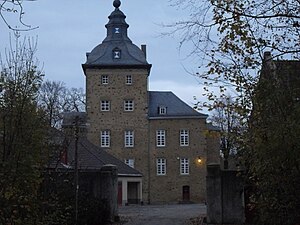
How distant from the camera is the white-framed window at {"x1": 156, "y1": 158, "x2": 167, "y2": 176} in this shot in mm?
65062

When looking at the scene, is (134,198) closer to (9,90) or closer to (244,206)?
(244,206)

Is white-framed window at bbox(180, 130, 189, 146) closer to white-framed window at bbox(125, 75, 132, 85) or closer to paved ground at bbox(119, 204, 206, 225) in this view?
white-framed window at bbox(125, 75, 132, 85)

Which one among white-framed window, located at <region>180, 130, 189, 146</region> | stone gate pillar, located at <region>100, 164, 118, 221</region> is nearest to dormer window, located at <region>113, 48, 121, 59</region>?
white-framed window, located at <region>180, 130, 189, 146</region>

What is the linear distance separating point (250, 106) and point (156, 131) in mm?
51390

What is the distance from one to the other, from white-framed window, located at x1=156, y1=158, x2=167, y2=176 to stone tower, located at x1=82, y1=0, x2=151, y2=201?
1.25m

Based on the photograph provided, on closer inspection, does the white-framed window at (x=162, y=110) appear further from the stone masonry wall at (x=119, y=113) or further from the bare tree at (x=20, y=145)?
the bare tree at (x=20, y=145)

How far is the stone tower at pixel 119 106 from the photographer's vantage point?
6462 cm

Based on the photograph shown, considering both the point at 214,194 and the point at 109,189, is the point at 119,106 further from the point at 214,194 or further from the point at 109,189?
the point at 214,194

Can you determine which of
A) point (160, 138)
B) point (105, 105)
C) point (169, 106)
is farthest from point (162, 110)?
point (105, 105)

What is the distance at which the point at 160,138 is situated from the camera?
65500 millimetres

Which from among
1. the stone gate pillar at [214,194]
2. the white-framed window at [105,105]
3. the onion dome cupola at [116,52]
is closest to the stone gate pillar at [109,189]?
the stone gate pillar at [214,194]

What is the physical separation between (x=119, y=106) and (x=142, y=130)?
11.3 ft

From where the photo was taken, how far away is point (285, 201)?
48.0 ft

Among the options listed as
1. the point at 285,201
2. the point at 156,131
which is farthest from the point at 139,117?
the point at 285,201
